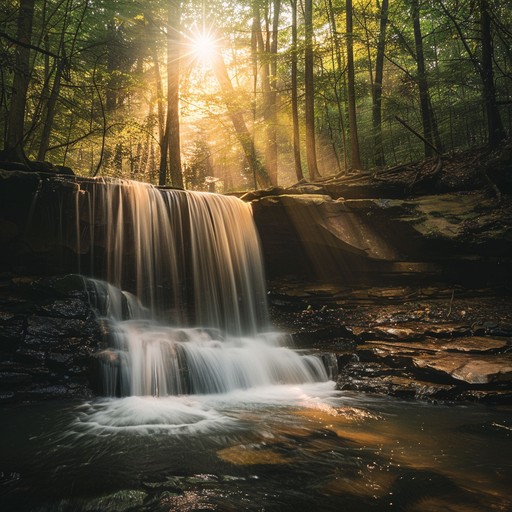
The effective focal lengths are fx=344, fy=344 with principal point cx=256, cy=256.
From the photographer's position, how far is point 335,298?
29.2 feet

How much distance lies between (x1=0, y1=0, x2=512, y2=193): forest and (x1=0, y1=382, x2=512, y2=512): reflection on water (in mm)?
6658

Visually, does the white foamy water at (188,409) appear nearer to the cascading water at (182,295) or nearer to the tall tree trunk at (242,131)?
the cascading water at (182,295)

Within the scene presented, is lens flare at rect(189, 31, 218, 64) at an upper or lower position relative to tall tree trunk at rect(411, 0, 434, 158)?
upper

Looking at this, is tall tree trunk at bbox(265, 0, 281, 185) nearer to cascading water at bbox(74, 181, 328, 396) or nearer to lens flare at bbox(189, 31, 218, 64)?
lens flare at bbox(189, 31, 218, 64)

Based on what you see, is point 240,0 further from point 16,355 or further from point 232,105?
point 16,355

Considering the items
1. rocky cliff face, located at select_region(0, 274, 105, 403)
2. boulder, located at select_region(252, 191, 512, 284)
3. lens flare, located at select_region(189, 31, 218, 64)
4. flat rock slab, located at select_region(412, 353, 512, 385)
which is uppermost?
lens flare, located at select_region(189, 31, 218, 64)

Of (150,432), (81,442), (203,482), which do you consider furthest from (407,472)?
(81,442)

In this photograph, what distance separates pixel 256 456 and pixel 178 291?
21.1ft

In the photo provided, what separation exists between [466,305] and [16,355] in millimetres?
8749

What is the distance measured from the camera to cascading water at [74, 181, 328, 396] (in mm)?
5988

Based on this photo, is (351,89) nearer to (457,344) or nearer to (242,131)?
(242,131)

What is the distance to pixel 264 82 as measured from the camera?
1684cm

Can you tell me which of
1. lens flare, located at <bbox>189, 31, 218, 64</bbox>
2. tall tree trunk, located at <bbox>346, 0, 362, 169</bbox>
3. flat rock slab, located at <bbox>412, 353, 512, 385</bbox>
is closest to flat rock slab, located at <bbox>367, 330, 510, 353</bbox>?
flat rock slab, located at <bbox>412, 353, 512, 385</bbox>

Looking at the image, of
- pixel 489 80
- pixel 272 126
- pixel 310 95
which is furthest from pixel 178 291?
pixel 272 126
